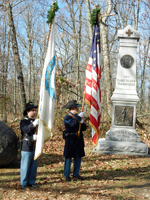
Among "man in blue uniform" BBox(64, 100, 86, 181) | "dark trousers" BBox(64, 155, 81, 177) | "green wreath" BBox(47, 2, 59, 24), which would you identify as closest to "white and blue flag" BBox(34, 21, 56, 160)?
"green wreath" BBox(47, 2, 59, 24)

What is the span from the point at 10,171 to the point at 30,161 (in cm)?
212

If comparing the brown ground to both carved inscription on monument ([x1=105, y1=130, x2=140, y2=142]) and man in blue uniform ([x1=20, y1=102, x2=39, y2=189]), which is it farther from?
carved inscription on monument ([x1=105, y1=130, x2=140, y2=142])

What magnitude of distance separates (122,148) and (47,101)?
4927 millimetres

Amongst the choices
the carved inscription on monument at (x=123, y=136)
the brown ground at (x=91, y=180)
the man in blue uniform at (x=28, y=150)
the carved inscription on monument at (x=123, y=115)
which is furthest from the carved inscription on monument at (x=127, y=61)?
the man in blue uniform at (x=28, y=150)

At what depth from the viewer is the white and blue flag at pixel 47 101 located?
508 cm

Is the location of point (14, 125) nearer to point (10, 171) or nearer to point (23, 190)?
point (10, 171)

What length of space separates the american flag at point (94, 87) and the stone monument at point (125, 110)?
2469mm

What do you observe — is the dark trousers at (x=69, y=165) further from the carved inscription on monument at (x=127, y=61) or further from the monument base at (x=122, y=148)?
the carved inscription on monument at (x=127, y=61)

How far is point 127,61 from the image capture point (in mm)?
9820

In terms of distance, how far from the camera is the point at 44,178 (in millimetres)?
6250

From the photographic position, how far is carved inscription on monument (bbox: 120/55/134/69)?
9.80 meters

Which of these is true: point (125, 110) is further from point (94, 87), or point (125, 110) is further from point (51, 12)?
point (51, 12)

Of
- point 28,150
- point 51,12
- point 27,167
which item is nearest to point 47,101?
point 28,150

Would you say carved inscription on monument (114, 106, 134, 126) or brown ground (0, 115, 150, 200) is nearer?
brown ground (0, 115, 150, 200)
